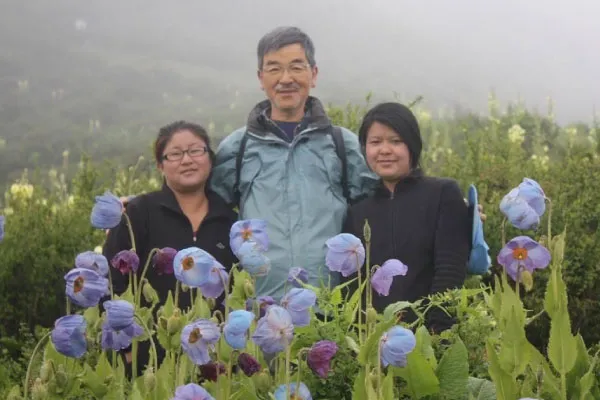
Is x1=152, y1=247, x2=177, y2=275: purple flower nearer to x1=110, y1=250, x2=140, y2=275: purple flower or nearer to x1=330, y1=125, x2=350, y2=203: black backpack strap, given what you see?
x1=110, y1=250, x2=140, y2=275: purple flower

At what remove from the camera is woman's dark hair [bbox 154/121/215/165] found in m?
3.34

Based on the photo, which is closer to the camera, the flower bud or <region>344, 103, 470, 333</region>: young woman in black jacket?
the flower bud

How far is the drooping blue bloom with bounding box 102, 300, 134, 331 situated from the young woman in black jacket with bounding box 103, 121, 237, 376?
1352 mm

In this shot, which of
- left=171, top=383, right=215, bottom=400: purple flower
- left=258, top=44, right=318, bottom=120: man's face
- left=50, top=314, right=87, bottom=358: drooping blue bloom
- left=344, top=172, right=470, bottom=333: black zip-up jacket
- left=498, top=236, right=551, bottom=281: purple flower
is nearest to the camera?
left=171, top=383, right=215, bottom=400: purple flower

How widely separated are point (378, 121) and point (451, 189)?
34cm

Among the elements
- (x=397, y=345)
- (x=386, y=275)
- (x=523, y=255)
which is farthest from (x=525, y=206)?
(x=397, y=345)

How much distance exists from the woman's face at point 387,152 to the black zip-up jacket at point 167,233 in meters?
0.64

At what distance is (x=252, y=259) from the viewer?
6.62 feet

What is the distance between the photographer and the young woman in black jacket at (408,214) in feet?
9.64

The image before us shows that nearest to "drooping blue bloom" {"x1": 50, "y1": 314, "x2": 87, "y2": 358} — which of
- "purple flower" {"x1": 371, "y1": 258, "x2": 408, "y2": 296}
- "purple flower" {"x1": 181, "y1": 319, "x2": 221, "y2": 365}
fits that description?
"purple flower" {"x1": 181, "y1": 319, "x2": 221, "y2": 365}

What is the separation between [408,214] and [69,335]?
1.39 metres

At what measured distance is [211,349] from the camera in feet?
6.18

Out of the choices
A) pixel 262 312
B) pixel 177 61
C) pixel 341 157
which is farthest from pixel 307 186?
pixel 177 61

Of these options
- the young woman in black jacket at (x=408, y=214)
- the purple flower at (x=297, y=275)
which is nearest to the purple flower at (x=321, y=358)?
the purple flower at (x=297, y=275)
